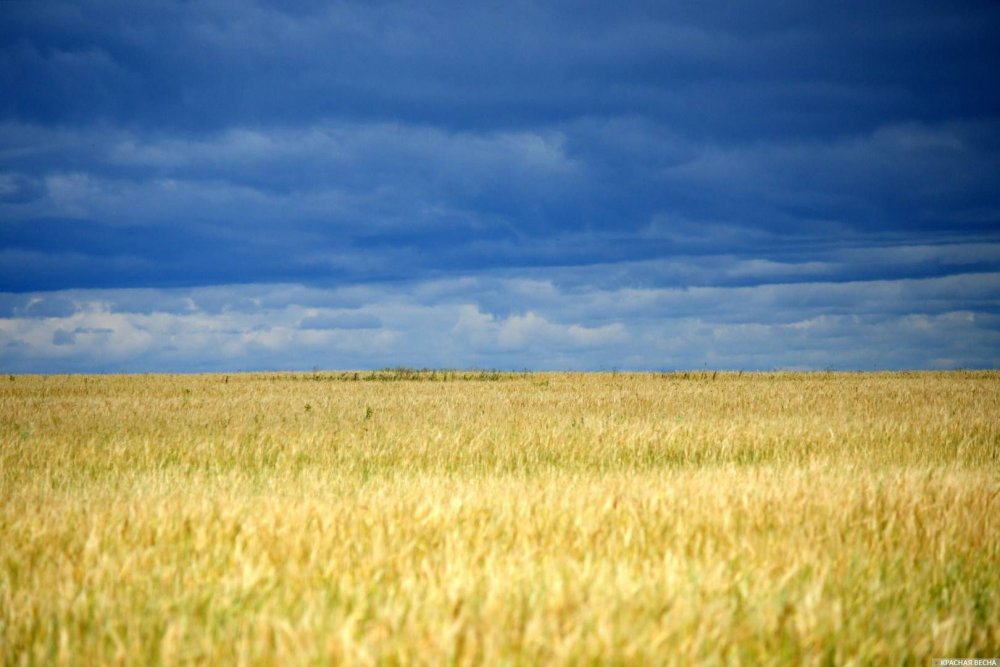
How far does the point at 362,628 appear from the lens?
3.34 m

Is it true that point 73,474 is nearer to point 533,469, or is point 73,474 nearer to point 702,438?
point 533,469

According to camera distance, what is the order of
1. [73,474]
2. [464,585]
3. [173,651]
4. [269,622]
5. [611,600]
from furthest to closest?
1. [73,474]
2. [464,585]
3. [611,600]
4. [269,622]
5. [173,651]

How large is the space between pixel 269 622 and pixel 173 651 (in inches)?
17.1

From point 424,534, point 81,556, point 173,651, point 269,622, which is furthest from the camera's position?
point 424,534

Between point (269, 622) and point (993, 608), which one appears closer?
point (269, 622)

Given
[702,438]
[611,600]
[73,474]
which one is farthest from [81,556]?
[702,438]

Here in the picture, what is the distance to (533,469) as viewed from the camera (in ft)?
31.4

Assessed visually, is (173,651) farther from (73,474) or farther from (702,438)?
(702,438)

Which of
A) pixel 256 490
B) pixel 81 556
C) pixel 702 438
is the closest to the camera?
pixel 81 556

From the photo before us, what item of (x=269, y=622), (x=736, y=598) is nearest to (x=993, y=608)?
(x=736, y=598)

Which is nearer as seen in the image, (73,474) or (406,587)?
(406,587)

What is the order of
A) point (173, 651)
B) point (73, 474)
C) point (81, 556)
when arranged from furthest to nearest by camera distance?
1. point (73, 474)
2. point (81, 556)
3. point (173, 651)

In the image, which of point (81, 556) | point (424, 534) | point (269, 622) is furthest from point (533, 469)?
point (269, 622)

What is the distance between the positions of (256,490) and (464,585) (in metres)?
4.64
